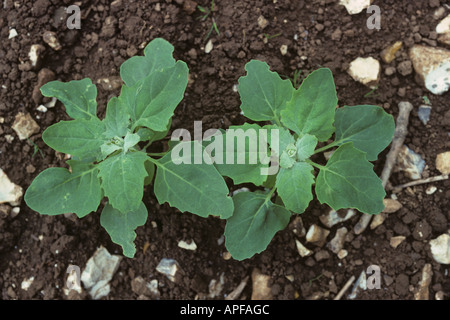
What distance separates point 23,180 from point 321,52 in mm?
2678

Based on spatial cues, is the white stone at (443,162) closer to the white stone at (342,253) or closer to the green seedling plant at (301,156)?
the green seedling plant at (301,156)

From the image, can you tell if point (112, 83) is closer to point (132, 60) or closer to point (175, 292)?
point (132, 60)

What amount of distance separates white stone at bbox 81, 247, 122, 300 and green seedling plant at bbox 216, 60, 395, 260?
114cm

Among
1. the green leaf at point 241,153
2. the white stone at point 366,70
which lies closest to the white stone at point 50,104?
the green leaf at point 241,153

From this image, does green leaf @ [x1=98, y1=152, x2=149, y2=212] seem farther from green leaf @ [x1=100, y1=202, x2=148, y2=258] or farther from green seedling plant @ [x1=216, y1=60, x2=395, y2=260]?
green seedling plant @ [x1=216, y1=60, x2=395, y2=260]

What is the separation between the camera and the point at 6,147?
12.7ft

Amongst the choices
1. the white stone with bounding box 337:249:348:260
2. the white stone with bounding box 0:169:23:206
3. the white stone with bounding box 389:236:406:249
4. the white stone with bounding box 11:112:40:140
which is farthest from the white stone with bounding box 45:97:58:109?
the white stone with bounding box 389:236:406:249

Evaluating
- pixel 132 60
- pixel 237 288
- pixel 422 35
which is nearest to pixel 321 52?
pixel 422 35

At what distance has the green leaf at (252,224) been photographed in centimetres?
331

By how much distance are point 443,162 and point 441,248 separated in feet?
2.24

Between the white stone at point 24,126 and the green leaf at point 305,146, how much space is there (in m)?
2.20

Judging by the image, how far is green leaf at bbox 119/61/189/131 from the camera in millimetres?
2963

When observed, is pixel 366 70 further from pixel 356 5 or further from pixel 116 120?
pixel 116 120

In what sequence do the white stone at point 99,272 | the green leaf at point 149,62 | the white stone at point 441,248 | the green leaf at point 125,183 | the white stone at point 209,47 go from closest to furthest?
the green leaf at point 125,183
the green leaf at point 149,62
the white stone at point 441,248
the white stone at point 99,272
the white stone at point 209,47
